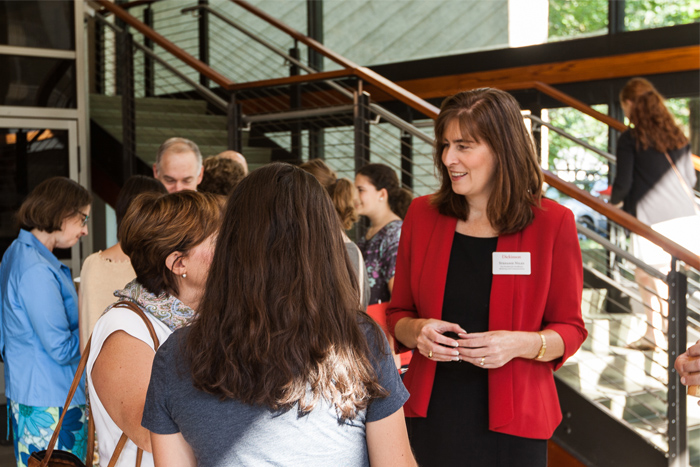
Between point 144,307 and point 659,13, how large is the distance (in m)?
5.02

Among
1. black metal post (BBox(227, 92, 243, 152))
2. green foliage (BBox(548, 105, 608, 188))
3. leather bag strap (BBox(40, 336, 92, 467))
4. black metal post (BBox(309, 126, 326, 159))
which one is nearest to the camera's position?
leather bag strap (BBox(40, 336, 92, 467))

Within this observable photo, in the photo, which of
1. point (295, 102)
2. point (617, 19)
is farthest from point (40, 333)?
point (617, 19)

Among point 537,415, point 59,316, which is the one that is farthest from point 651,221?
point 59,316

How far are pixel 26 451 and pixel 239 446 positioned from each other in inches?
69.5

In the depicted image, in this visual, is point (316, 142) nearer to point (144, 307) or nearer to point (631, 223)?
point (631, 223)

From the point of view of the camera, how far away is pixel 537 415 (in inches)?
64.3

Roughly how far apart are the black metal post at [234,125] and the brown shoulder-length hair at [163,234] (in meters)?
2.83

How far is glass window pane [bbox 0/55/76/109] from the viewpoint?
506 centimetres

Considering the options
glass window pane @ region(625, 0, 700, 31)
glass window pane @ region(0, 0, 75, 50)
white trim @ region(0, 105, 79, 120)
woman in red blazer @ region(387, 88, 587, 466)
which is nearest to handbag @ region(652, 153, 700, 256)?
glass window pane @ region(625, 0, 700, 31)

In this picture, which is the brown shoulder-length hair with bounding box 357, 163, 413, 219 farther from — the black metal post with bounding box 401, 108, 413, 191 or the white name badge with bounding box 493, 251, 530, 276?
the white name badge with bounding box 493, 251, 530, 276

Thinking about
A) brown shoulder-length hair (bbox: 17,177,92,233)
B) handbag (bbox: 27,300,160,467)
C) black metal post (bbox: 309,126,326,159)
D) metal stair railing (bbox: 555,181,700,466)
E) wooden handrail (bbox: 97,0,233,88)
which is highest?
wooden handrail (bbox: 97,0,233,88)

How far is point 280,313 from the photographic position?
1.04 m

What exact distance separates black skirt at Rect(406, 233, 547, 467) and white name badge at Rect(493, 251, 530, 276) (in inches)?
1.2

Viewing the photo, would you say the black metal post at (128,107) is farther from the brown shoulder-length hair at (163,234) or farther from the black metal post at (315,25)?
the brown shoulder-length hair at (163,234)
